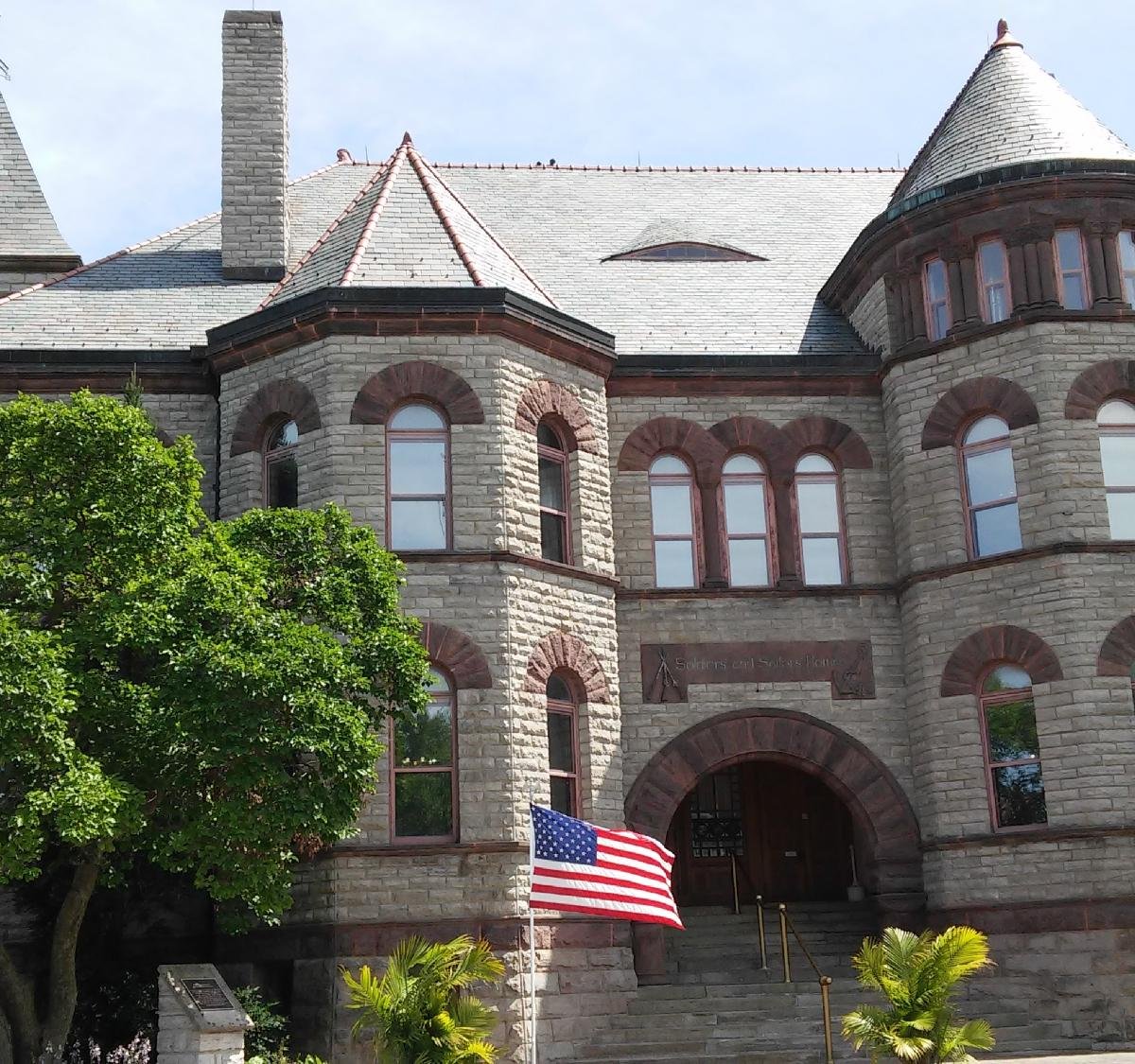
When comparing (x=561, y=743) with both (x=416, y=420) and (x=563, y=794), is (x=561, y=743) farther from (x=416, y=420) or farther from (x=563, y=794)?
(x=416, y=420)

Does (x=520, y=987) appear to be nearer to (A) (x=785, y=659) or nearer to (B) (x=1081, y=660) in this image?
(A) (x=785, y=659)

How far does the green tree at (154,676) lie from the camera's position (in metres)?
15.9

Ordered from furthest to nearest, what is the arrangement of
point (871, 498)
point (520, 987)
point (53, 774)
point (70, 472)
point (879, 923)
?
point (871, 498)
point (879, 923)
point (520, 987)
point (70, 472)
point (53, 774)

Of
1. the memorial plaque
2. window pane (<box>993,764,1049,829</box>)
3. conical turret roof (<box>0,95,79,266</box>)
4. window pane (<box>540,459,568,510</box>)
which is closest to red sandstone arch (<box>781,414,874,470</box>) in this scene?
window pane (<box>540,459,568,510</box>)

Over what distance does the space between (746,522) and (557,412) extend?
3.39 metres

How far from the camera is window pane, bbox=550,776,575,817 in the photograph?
21.0 metres

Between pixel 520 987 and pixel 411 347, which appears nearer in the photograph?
pixel 520 987

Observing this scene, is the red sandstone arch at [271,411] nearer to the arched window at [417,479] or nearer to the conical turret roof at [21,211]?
the arched window at [417,479]

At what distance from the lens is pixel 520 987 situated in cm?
1950

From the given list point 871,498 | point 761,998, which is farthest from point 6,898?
point 871,498

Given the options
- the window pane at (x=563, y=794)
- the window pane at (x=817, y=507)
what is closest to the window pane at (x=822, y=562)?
the window pane at (x=817, y=507)

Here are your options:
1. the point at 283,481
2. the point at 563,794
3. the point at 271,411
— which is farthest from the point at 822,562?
the point at 271,411

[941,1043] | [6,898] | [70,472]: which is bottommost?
[941,1043]

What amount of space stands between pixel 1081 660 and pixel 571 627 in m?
6.52
